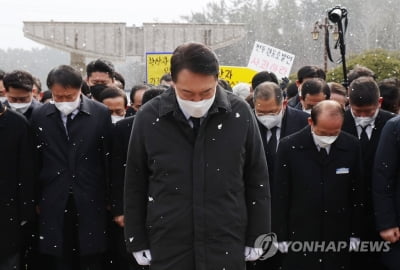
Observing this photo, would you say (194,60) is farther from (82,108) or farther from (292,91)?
(292,91)

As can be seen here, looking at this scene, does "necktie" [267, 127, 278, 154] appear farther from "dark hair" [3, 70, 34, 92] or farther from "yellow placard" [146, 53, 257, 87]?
"yellow placard" [146, 53, 257, 87]

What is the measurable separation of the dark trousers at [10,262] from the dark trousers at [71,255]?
269 mm

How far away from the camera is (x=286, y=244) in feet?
17.3

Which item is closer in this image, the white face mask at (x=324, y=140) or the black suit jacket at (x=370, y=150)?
the white face mask at (x=324, y=140)

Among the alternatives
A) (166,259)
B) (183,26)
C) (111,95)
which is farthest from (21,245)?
(183,26)

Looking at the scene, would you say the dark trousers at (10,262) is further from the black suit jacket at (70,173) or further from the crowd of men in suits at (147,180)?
the black suit jacket at (70,173)

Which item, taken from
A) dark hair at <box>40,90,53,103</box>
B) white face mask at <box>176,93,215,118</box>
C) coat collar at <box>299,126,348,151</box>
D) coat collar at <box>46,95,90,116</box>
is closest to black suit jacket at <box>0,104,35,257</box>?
coat collar at <box>46,95,90,116</box>

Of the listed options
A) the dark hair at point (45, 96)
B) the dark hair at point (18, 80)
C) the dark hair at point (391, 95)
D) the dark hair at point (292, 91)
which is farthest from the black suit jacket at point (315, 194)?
the dark hair at point (45, 96)

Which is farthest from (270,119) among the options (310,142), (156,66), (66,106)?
(156,66)

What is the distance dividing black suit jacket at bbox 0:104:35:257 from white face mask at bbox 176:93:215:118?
2089mm

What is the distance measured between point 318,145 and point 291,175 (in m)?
0.35

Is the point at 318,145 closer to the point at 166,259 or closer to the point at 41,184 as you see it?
the point at 166,259

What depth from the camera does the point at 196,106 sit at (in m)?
3.60

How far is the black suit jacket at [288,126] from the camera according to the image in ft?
18.6
